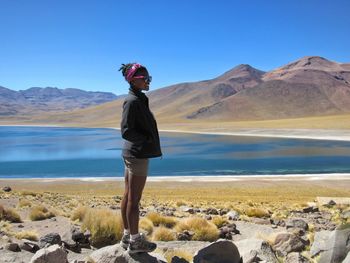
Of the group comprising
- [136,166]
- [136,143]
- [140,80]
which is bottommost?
[136,166]

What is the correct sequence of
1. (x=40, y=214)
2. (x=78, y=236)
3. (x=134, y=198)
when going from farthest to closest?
(x=40, y=214), (x=78, y=236), (x=134, y=198)

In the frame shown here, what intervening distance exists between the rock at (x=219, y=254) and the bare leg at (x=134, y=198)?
80 centimetres

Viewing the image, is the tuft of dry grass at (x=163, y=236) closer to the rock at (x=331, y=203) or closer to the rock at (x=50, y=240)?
the rock at (x=50, y=240)

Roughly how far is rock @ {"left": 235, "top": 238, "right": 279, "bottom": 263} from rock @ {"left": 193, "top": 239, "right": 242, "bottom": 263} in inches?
5.7

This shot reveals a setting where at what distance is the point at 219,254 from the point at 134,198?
3.79ft

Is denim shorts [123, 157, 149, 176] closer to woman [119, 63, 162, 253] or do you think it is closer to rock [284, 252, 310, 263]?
woman [119, 63, 162, 253]

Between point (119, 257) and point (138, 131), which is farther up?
point (138, 131)

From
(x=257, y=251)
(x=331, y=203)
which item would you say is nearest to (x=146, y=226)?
(x=257, y=251)

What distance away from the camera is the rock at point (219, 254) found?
4.98m

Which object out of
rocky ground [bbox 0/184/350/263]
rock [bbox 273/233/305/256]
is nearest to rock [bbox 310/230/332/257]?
rocky ground [bbox 0/184/350/263]

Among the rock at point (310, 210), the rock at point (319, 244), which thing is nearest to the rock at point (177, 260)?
the rock at point (319, 244)

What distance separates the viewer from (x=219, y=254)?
5.00 metres

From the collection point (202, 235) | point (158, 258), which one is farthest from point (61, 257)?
point (202, 235)

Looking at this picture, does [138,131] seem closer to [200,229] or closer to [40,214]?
[200,229]
